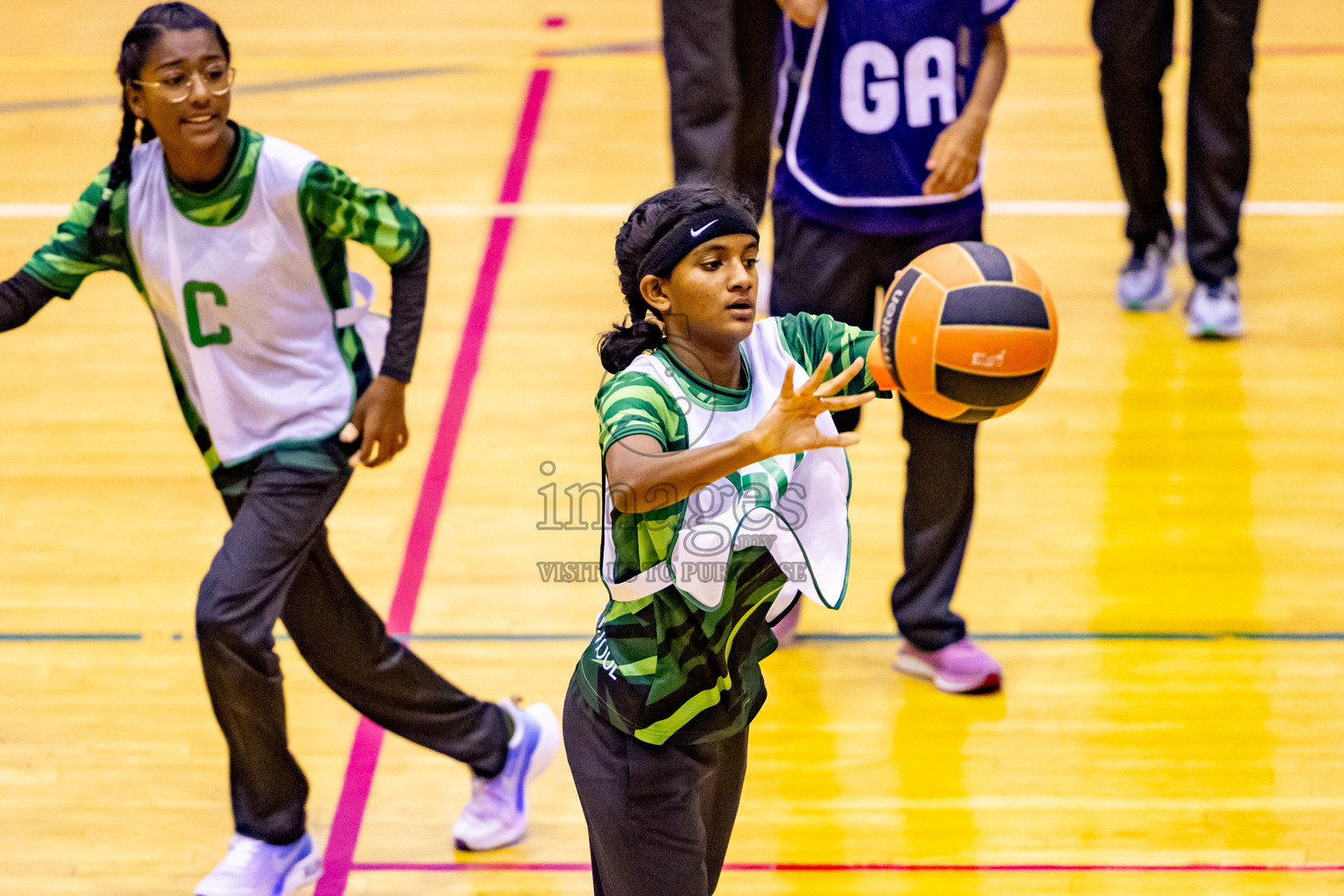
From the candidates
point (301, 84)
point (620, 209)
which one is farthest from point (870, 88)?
point (301, 84)

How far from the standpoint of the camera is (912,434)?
3.99 metres

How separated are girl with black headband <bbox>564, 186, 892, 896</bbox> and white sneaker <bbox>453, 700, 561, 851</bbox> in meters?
0.94

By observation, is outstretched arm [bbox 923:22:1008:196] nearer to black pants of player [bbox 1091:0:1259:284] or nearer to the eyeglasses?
the eyeglasses

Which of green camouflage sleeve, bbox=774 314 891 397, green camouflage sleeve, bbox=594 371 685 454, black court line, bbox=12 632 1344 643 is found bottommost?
black court line, bbox=12 632 1344 643

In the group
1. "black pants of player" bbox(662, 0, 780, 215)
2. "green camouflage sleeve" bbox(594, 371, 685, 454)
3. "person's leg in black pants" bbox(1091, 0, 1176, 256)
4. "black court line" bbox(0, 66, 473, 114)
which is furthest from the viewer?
"black court line" bbox(0, 66, 473, 114)

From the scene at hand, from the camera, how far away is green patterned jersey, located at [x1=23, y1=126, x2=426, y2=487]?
3215 millimetres

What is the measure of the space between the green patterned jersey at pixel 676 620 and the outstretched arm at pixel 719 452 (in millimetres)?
65

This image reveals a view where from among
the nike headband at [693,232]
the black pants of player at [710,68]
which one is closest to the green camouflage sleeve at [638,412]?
the nike headband at [693,232]

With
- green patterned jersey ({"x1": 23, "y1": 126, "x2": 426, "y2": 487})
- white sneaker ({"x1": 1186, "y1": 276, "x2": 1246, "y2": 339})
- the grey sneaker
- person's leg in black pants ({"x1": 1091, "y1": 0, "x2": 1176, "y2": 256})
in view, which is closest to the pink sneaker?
green patterned jersey ({"x1": 23, "y1": 126, "x2": 426, "y2": 487})

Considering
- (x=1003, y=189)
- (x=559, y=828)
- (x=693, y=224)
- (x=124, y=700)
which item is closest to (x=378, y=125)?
(x=1003, y=189)

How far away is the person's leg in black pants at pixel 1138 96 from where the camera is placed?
225 inches

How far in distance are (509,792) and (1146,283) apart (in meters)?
3.43

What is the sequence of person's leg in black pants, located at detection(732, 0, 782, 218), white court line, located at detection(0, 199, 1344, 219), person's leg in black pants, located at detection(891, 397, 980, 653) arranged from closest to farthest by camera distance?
person's leg in black pants, located at detection(891, 397, 980, 653) < person's leg in black pants, located at detection(732, 0, 782, 218) < white court line, located at detection(0, 199, 1344, 219)

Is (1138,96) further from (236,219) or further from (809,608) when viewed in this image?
(236,219)
